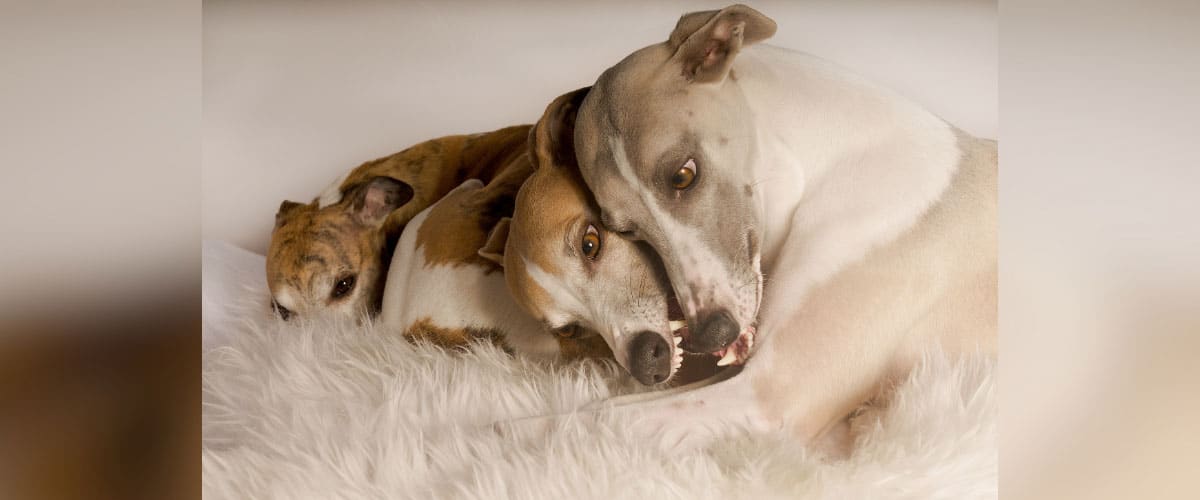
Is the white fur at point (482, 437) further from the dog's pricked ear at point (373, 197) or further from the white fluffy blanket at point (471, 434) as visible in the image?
the dog's pricked ear at point (373, 197)

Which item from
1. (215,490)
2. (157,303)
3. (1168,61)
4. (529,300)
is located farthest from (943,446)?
(157,303)

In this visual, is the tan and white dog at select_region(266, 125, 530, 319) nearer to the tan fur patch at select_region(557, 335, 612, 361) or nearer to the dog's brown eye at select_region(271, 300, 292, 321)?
the dog's brown eye at select_region(271, 300, 292, 321)

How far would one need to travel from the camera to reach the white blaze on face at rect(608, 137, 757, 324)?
1259 mm

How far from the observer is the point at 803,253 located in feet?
4.23

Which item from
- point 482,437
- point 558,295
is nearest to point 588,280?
point 558,295

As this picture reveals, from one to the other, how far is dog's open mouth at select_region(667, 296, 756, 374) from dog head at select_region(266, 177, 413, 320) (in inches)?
16.3

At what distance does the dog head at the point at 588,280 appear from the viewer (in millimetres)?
1260

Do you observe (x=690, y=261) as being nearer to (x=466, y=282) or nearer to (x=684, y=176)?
(x=684, y=176)

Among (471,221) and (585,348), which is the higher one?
(471,221)

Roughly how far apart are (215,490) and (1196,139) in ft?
5.02

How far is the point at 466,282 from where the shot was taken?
4.36 ft

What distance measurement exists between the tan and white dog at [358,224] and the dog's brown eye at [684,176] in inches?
9.5

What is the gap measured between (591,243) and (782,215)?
26cm

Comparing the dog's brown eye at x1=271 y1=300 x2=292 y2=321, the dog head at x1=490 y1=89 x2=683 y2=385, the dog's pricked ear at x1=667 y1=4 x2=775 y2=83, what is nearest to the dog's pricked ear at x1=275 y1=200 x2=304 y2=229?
the dog's brown eye at x1=271 y1=300 x2=292 y2=321
